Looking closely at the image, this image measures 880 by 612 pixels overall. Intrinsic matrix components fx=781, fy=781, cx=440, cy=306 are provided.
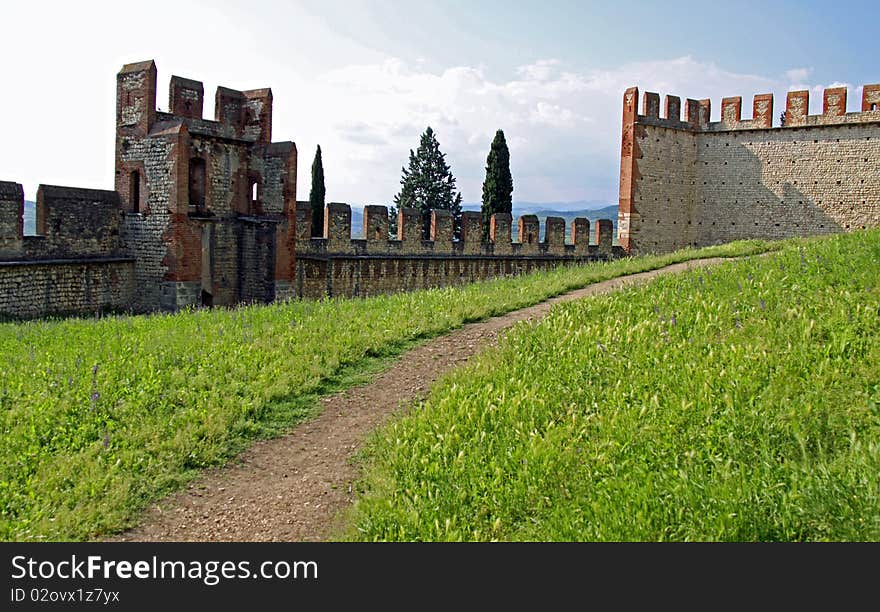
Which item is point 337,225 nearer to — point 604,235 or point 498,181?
point 604,235

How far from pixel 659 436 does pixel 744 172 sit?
2392 centimetres

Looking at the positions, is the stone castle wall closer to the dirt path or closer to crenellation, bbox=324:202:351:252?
crenellation, bbox=324:202:351:252

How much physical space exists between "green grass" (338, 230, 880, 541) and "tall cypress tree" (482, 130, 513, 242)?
25616mm

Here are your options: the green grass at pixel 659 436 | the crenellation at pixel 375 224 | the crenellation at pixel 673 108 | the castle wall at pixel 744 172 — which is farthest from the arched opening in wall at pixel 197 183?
the crenellation at pixel 673 108

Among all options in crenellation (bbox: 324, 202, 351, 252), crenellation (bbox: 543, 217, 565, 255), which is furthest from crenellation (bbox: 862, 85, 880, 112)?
crenellation (bbox: 324, 202, 351, 252)

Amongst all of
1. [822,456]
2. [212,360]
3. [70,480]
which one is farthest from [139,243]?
[822,456]

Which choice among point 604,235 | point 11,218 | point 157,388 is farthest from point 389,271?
point 157,388

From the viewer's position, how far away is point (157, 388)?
887cm

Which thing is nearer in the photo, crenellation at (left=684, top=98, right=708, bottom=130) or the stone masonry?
the stone masonry

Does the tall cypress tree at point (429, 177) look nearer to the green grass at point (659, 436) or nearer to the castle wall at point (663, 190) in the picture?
the castle wall at point (663, 190)

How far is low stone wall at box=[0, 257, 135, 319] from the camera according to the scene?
→ 52.1 ft

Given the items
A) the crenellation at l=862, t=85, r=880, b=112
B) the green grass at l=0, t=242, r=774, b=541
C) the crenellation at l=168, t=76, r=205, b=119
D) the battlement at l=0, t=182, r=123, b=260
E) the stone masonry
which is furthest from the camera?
the crenellation at l=862, t=85, r=880, b=112

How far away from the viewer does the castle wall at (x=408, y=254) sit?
2127 cm

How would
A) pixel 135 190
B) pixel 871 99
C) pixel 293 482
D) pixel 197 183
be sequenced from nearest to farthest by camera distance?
pixel 293 482 → pixel 135 190 → pixel 197 183 → pixel 871 99
